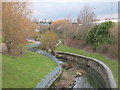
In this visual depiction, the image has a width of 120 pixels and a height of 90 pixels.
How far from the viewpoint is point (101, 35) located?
1586 inches

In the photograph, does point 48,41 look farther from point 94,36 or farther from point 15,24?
point 15,24

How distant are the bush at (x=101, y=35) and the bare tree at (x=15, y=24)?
49.3ft

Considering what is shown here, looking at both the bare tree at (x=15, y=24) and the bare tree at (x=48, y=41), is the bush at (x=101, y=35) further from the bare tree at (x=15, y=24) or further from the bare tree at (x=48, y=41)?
the bare tree at (x=15, y=24)

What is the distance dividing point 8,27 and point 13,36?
1.63 metres

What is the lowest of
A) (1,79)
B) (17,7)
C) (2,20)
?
(1,79)

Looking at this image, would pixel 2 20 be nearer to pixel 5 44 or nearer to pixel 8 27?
pixel 8 27

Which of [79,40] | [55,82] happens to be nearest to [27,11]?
[55,82]

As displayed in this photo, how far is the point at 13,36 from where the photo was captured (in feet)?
97.1

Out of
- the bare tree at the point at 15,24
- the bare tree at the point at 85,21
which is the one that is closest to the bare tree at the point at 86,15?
the bare tree at the point at 85,21

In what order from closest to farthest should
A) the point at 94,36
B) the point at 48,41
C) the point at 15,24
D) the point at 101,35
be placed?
the point at 15,24
the point at 101,35
the point at 94,36
the point at 48,41

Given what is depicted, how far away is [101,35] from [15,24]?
18521 millimetres

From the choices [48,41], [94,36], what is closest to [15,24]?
Answer: [48,41]

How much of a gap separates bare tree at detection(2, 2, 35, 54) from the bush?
49.3 ft

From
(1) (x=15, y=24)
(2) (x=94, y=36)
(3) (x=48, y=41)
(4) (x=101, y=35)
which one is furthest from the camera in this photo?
(3) (x=48, y=41)
